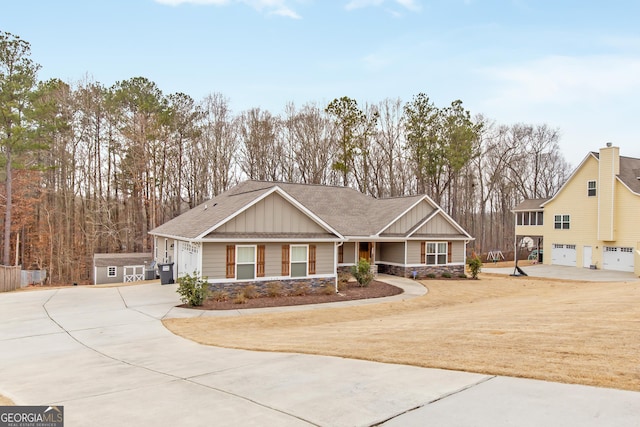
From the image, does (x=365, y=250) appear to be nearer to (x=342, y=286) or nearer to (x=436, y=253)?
(x=436, y=253)

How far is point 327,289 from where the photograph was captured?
59.9ft

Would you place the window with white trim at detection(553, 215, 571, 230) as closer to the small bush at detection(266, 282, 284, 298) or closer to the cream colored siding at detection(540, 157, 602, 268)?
the cream colored siding at detection(540, 157, 602, 268)

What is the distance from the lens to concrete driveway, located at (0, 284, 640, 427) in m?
4.44

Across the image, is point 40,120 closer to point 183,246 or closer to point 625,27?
point 183,246

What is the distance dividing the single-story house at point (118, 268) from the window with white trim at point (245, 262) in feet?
57.2

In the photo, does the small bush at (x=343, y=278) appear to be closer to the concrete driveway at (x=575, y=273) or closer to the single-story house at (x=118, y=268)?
the concrete driveway at (x=575, y=273)

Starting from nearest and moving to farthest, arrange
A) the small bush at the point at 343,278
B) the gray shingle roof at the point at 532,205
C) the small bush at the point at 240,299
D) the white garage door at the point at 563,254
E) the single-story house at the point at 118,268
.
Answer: the small bush at the point at 240,299
the small bush at the point at 343,278
the single-story house at the point at 118,268
the white garage door at the point at 563,254
the gray shingle roof at the point at 532,205

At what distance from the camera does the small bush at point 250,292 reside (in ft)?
54.2

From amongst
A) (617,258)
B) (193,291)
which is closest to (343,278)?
(193,291)

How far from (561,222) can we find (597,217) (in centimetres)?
325

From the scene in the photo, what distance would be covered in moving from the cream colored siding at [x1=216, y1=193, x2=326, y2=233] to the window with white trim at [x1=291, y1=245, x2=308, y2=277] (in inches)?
29.6

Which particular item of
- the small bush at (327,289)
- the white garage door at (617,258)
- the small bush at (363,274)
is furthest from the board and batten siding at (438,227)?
the white garage door at (617,258)

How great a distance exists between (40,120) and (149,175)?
877 centimetres

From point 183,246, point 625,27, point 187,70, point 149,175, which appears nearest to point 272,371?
point 183,246
